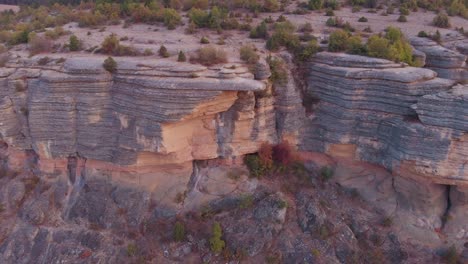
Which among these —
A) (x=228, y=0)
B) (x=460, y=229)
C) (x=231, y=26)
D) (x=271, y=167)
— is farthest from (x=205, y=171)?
(x=228, y=0)

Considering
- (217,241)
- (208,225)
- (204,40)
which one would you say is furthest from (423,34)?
(217,241)

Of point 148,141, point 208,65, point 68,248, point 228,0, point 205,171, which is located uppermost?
point 228,0

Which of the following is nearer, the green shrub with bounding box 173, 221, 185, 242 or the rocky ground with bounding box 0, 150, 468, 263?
the rocky ground with bounding box 0, 150, 468, 263

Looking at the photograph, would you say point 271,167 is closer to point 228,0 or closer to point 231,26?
point 231,26

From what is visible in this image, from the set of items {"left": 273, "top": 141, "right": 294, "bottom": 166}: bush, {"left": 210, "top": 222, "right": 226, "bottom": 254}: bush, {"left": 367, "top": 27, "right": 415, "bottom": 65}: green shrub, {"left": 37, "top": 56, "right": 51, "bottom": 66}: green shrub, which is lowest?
{"left": 210, "top": 222, "right": 226, "bottom": 254}: bush

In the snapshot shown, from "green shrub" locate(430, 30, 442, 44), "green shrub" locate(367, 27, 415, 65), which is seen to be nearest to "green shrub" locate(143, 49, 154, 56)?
"green shrub" locate(367, 27, 415, 65)

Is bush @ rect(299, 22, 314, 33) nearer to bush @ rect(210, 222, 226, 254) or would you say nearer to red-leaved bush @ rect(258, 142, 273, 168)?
red-leaved bush @ rect(258, 142, 273, 168)
